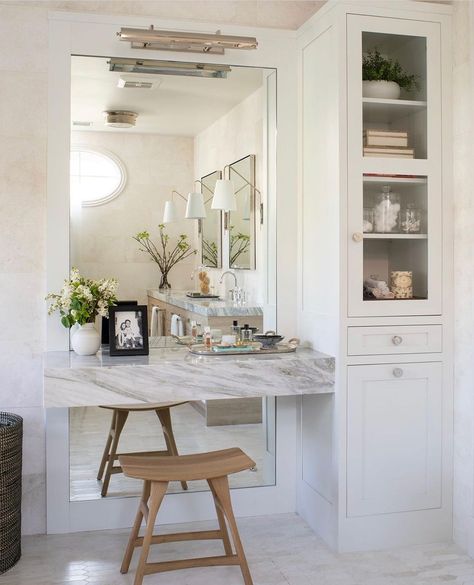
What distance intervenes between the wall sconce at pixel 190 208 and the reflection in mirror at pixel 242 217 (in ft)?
0.48

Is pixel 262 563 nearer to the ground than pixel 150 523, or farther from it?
nearer to the ground

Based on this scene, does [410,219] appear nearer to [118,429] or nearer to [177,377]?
[177,377]

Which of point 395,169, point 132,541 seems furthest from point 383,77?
point 132,541

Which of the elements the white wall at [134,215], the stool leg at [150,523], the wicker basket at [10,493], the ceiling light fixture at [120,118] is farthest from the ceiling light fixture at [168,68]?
the stool leg at [150,523]

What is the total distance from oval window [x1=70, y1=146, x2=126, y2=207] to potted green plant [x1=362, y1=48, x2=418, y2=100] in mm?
1200

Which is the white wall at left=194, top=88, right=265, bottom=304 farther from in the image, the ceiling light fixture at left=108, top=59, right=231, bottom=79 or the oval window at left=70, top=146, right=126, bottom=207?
the oval window at left=70, top=146, right=126, bottom=207

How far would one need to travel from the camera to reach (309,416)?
3.43 metres

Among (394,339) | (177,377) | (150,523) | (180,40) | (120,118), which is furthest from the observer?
(120,118)

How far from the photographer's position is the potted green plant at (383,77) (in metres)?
3.14

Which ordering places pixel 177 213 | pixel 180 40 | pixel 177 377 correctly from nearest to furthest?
pixel 177 377, pixel 180 40, pixel 177 213

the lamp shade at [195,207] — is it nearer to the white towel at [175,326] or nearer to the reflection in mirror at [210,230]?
the reflection in mirror at [210,230]

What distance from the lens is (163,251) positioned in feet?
11.1

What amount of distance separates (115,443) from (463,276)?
5.76 feet

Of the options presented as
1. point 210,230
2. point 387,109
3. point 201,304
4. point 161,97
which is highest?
point 161,97
